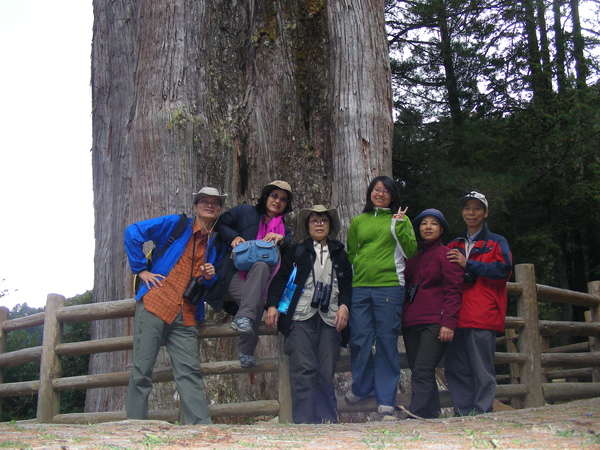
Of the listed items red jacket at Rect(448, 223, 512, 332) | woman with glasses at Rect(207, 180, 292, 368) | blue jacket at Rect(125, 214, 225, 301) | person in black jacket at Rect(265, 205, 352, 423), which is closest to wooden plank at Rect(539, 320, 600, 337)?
red jacket at Rect(448, 223, 512, 332)

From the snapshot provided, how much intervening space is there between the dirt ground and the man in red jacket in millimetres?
1041

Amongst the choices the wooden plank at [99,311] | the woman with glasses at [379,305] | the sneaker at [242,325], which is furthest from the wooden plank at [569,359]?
the wooden plank at [99,311]

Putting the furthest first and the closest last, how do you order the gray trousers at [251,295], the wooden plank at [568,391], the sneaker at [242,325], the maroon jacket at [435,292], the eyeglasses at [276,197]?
the wooden plank at [568,391], the eyeglasses at [276,197], the maroon jacket at [435,292], the gray trousers at [251,295], the sneaker at [242,325]

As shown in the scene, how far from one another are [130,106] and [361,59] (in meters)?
2.59

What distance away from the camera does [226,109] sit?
712 cm

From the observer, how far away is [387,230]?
550cm

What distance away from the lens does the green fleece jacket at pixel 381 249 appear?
5.37 metres

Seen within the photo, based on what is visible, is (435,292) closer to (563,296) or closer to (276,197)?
(276,197)

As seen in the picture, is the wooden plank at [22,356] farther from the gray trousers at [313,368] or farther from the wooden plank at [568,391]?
the wooden plank at [568,391]

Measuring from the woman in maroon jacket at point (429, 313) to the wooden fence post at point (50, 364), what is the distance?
10.2 ft

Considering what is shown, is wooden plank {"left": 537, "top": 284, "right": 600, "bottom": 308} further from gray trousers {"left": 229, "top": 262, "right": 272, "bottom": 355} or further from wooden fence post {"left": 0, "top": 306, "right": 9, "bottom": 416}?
wooden fence post {"left": 0, "top": 306, "right": 9, "bottom": 416}

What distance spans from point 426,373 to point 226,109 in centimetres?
356

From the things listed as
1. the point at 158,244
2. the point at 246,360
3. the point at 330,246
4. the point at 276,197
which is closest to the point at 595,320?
the point at 330,246

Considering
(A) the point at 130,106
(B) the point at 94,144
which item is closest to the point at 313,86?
(A) the point at 130,106
